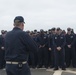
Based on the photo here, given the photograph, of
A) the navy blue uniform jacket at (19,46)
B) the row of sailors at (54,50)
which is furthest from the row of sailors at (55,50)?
the navy blue uniform jacket at (19,46)

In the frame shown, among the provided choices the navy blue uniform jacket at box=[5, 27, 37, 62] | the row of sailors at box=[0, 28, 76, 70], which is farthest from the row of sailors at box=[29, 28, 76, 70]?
the navy blue uniform jacket at box=[5, 27, 37, 62]

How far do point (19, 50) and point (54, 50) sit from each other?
33.5 ft

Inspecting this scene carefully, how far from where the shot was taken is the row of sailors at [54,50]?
55.2 feet

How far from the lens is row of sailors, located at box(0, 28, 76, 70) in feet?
55.2

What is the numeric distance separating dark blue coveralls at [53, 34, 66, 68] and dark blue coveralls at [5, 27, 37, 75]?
31.6 ft

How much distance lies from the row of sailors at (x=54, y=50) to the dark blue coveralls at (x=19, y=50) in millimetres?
9511

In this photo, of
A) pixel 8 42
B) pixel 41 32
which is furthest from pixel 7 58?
pixel 41 32

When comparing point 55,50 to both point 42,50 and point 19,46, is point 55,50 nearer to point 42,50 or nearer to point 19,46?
point 42,50

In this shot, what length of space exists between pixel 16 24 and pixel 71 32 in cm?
1174

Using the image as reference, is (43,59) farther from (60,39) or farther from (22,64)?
(22,64)

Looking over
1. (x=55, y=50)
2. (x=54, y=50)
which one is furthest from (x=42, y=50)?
(x=55, y=50)

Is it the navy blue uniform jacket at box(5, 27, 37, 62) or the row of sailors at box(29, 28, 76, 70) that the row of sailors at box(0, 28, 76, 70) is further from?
the navy blue uniform jacket at box(5, 27, 37, 62)

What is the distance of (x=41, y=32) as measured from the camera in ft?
61.5

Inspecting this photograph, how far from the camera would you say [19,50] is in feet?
23.1
